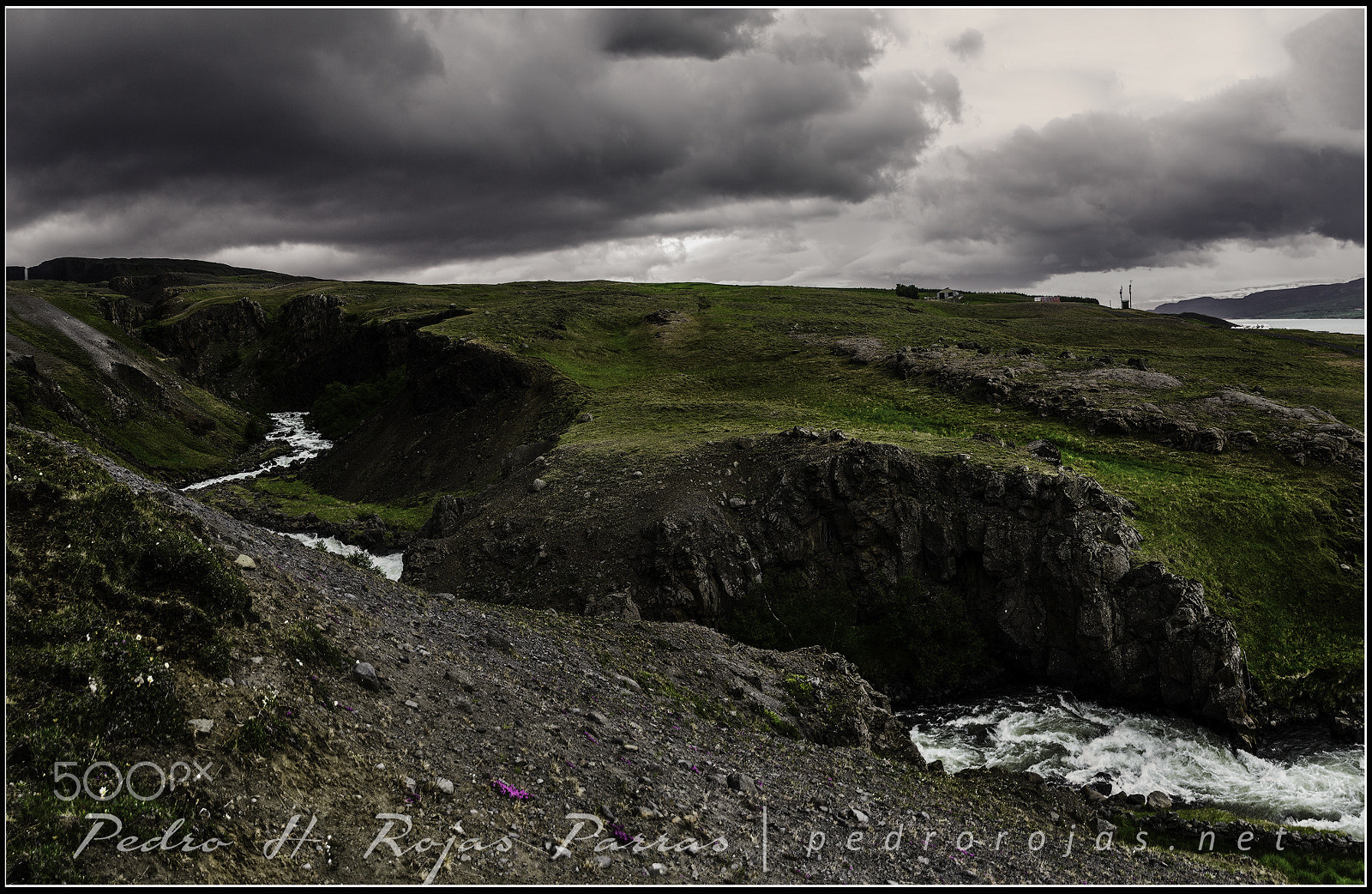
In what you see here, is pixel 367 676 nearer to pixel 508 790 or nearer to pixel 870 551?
pixel 508 790

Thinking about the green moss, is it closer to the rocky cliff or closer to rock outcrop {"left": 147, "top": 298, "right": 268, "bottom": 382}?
the rocky cliff

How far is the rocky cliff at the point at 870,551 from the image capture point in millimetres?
36719

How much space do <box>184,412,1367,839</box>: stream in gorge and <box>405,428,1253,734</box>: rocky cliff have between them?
2.44 meters

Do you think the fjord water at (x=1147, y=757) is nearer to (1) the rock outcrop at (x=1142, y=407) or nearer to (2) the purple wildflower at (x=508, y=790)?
(2) the purple wildflower at (x=508, y=790)

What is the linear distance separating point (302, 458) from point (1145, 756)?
90429 millimetres

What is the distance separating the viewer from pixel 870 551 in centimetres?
4428

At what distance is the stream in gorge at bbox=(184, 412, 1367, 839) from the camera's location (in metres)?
28.6

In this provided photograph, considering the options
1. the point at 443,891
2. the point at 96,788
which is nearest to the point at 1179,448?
the point at 443,891

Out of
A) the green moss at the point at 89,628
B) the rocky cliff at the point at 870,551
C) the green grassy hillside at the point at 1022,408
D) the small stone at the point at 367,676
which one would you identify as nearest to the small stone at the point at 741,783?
the small stone at the point at 367,676

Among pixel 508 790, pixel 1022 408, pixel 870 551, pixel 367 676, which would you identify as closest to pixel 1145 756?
pixel 870 551

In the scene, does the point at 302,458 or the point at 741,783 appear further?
the point at 302,458

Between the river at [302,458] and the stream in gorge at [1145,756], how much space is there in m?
35.1

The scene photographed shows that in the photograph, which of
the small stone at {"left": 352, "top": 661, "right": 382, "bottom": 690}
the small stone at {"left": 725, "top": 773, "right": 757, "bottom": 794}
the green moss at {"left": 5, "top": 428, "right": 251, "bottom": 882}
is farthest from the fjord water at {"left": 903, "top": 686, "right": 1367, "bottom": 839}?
the green moss at {"left": 5, "top": 428, "right": 251, "bottom": 882}

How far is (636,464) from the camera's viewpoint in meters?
51.5
